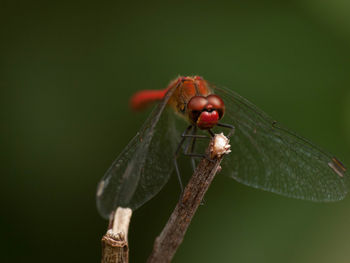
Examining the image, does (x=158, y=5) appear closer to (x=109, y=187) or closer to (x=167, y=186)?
(x=167, y=186)

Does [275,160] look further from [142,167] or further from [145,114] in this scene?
[145,114]

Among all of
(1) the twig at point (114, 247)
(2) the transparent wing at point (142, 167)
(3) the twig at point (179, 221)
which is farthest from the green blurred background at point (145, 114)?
(1) the twig at point (114, 247)

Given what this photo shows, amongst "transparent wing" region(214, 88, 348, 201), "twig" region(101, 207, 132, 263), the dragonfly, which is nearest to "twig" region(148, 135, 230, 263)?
"twig" region(101, 207, 132, 263)

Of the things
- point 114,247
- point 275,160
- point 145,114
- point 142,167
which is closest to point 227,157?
point 275,160

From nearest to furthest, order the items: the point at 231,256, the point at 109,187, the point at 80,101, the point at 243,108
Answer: the point at 109,187, the point at 243,108, the point at 231,256, the point at 80,101

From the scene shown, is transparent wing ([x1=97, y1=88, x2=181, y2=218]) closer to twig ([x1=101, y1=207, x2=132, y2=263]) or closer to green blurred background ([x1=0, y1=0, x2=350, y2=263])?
green blurred background ([x1=0, y1=0, x2=350, y2=263])

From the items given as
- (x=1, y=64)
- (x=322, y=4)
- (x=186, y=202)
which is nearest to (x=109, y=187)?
(x=186, y=202)
